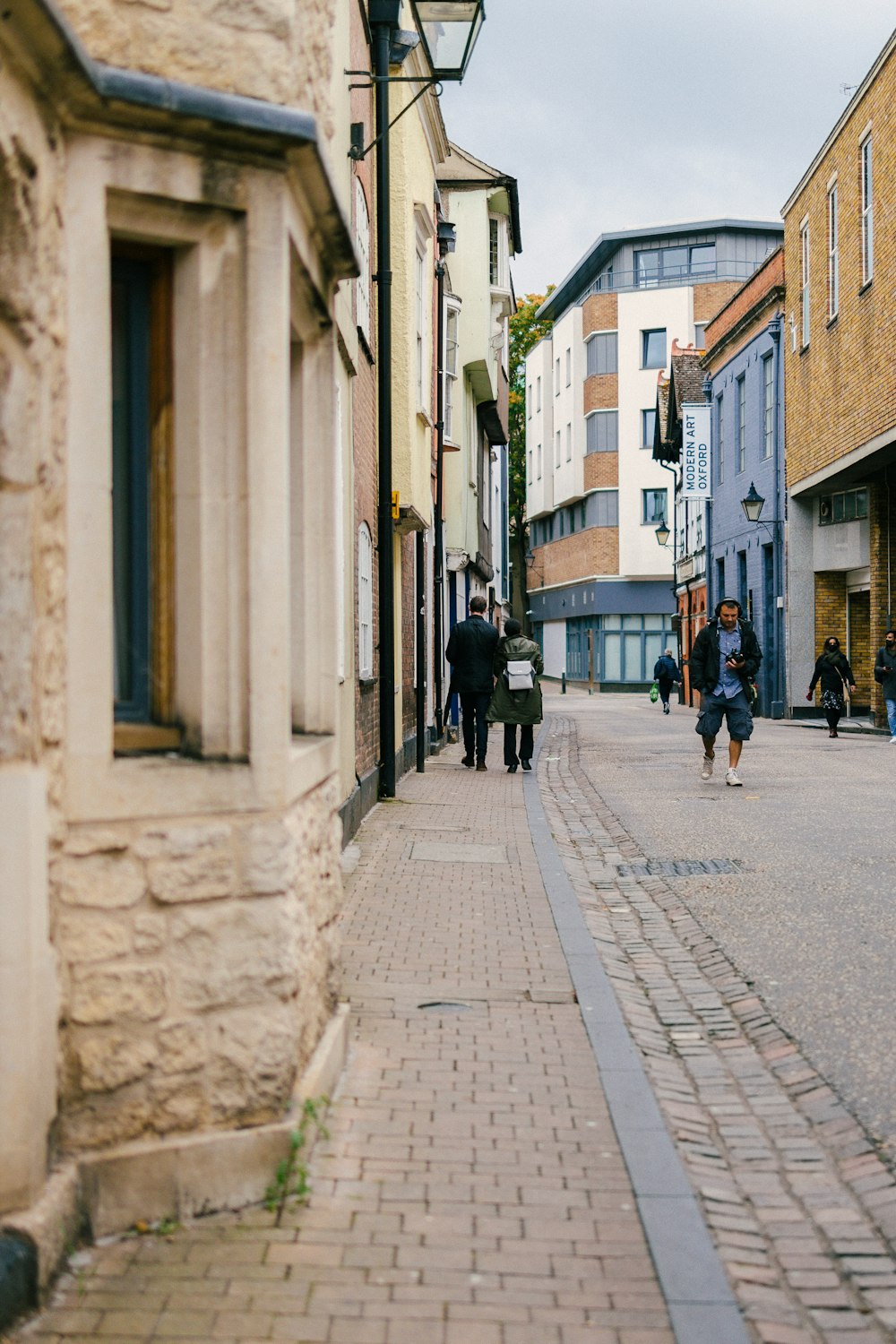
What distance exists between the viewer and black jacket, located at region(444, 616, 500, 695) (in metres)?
17.4

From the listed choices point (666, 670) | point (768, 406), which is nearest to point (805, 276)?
point (768, 406)

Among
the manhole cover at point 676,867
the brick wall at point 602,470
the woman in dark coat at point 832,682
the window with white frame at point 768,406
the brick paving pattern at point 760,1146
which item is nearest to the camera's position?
the brick paving pattern at point 760,1146

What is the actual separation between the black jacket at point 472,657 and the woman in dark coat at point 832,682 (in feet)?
30.3

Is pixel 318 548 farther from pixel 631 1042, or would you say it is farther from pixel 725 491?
pixel 725 491

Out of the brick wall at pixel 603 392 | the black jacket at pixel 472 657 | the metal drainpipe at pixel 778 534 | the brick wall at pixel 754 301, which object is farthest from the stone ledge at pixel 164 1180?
the brick wall at pixel 603 392

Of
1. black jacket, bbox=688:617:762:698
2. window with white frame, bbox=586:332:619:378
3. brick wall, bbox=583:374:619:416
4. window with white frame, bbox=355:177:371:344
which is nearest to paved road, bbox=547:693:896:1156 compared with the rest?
black jacket, bbox=688:617:762:698

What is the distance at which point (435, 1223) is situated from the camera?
12.6 ft

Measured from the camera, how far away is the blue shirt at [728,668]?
15.3 metres

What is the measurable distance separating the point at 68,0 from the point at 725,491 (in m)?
38.2

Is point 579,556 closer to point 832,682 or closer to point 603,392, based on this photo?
point 603,392

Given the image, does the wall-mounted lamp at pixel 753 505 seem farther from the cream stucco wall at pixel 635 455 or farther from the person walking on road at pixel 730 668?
the cream stucco wall at pixel 635 455

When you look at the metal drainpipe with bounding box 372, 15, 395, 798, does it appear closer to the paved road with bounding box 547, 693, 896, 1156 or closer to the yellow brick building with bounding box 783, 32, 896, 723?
the paved road with bounding box 547, 693, 896, 1156

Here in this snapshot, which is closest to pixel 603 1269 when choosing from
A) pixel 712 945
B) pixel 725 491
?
pixel 712 945

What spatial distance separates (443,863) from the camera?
9.82 metres
